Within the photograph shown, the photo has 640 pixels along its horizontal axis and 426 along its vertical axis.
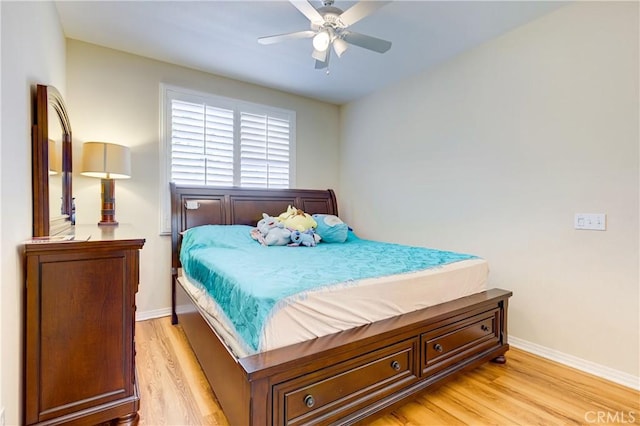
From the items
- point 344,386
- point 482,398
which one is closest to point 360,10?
point 344,386

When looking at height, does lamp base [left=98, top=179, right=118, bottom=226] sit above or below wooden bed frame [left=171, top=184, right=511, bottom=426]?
above

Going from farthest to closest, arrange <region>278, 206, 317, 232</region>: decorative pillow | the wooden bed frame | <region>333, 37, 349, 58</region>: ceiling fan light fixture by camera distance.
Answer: <region>278, 206, 317, 232</region>: decorative pillow
<region>333, 37, 349, 58</region>: ceiling fan light fixture
the wooden bed frame

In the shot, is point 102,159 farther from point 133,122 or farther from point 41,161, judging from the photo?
point 41,161

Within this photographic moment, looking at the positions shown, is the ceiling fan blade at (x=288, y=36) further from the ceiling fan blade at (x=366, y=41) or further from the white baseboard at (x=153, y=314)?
the white baseboard at (x=153, y=314)

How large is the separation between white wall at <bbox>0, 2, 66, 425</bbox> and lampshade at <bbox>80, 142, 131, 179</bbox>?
108 cm

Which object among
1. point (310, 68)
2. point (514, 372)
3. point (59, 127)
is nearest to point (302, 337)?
point (514, 372)

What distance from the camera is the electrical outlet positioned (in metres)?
2.15

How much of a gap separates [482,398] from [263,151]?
10.6ft

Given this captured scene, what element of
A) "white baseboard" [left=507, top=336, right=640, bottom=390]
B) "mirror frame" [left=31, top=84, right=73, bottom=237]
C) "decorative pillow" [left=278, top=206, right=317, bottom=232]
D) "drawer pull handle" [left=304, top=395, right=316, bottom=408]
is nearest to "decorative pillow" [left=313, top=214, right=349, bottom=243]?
"decorative pillow" [left=278, top=206, right=317, bottom=232]

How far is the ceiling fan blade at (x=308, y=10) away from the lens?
1.85m

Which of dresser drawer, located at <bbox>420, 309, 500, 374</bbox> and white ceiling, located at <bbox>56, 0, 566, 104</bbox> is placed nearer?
dresser drawer, located at <bbox>420, 309, 500, 374</bbox>

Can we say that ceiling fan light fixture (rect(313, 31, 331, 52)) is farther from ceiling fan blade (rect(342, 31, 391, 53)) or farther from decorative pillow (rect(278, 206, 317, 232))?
decorative pillow (rect(278, 206, 317, 232))

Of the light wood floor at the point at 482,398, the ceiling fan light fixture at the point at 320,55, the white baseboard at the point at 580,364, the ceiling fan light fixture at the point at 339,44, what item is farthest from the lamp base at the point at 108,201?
the white baseboard at the point at 580,364

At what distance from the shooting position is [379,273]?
1805mm
